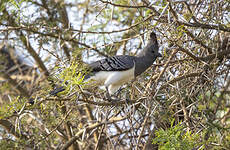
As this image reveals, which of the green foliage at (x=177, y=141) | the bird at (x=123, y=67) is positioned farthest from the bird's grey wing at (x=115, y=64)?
the green foliage at (x=177, y=141)

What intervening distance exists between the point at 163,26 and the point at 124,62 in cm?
54

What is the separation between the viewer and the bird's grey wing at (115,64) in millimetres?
2594

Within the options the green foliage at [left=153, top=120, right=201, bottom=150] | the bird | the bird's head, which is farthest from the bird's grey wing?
the green foliage at [left=153, top=120, right=201, bottom=150]

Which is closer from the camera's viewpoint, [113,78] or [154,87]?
[154,87]

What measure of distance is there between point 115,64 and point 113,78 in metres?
0.11

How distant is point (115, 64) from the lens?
2.62 metres

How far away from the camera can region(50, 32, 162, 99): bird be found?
102 inches

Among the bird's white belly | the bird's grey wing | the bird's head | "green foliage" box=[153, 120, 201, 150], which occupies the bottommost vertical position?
"green foliage" box=[153, 120, 201, 150]

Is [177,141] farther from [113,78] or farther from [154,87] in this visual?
[113,78]

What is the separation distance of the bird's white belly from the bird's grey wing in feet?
0.12

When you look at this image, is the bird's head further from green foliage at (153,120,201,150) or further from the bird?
green foliage at (153,120,201,150)

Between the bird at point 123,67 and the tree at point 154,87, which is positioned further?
the bird at point 123,67

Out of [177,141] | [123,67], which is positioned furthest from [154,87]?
[123,67]

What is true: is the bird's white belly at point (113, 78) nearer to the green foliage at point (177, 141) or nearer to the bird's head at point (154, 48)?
the bird's head at point (154, 48)
